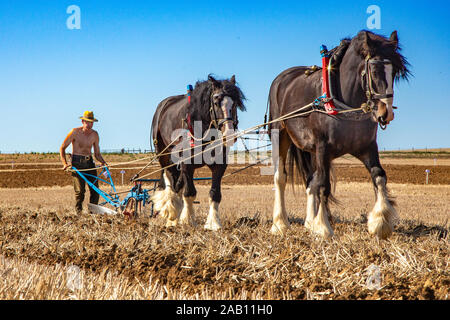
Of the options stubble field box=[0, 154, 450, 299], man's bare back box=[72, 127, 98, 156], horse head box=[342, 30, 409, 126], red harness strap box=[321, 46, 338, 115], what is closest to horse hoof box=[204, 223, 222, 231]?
stubble field box=[0, 154, 450, 299]

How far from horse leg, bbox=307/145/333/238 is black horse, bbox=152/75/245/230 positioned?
3.77 feet

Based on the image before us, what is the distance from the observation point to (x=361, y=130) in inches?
196

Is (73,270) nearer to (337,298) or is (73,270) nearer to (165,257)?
(165,257)

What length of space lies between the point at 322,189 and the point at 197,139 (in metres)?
1.98

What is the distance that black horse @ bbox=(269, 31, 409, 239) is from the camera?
4523 mm

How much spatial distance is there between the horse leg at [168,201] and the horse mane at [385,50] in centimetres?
374

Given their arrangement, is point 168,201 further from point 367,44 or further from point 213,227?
point 367,44

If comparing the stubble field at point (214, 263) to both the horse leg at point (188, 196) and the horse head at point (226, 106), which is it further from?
the horse head at point (226, 106)

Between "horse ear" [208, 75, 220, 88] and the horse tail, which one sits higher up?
"horse ear" [208, 75, 220, 88]

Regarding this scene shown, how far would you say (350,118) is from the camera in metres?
4.91

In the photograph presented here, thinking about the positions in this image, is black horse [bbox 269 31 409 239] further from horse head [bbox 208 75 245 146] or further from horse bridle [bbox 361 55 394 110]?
horse head [bbox 208 75 245 146]

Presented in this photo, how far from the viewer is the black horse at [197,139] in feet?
19.4

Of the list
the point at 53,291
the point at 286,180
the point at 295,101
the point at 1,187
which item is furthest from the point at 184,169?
the point at 1,187

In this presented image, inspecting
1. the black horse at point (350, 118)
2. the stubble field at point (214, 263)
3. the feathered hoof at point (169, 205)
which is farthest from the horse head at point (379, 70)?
the feathered hoof at point (169, 205)
